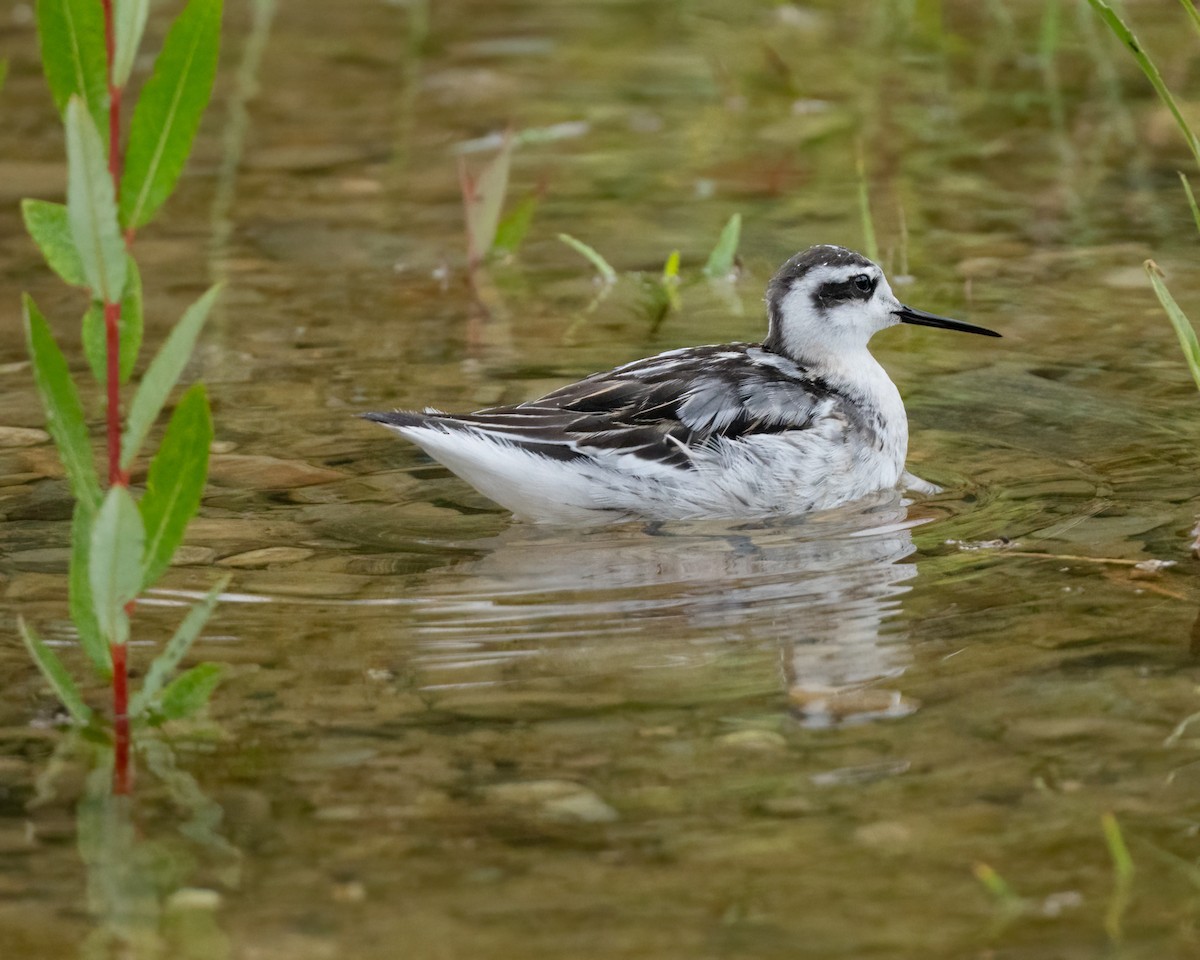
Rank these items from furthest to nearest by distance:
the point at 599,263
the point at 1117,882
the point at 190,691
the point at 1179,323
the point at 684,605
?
the point at 599,263 → the point at 684,605 → the point at 1179,323 → the point at 190,691 → the point at 1117,882

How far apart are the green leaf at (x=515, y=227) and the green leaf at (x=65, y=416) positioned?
4.75 metres

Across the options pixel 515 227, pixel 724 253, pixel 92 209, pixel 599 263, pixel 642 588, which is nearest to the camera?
pixel 92 209

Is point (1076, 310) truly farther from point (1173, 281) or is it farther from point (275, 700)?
point (275, 700)

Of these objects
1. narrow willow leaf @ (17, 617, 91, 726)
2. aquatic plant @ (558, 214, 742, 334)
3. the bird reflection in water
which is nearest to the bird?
the bird reflection in water

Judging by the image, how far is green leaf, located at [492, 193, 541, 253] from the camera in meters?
8.81

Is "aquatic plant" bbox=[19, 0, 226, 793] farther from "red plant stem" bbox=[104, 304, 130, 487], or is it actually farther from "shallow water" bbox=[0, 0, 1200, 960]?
"shallow water" bbox=[0, 0, 1200, 960]

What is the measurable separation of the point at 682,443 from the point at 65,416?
108 inches

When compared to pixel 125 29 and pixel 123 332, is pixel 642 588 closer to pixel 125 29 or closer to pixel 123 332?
pixel 123 332

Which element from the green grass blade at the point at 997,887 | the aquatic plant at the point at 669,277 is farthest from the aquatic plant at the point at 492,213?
the green grass blade at the point at 997,887

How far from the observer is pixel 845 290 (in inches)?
281

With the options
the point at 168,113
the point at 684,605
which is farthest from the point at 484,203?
the point at 168,113

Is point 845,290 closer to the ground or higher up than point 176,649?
closer to the ground

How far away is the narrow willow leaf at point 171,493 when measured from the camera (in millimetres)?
4156

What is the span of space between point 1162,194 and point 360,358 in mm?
4391
